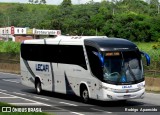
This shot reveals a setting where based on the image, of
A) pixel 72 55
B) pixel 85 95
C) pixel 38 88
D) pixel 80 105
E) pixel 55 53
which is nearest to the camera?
pixel 80 105

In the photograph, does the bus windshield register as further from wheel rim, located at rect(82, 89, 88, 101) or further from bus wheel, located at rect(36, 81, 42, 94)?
bus wheel, located at rect(36, 81, 42, 94)

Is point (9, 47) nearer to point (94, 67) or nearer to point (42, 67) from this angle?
point (42, 67)

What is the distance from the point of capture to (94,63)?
20953 mm

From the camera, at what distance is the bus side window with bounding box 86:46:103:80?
67.4 ft

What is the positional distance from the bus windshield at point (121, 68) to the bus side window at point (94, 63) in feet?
0.88

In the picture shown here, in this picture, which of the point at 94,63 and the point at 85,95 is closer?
the point at 94,63

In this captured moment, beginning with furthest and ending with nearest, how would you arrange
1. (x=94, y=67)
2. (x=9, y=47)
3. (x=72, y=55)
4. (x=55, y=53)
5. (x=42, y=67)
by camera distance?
1. (x=9, y=47)
2. (x=42, y=67)
3. (x=55, y=53)
4. (x=72, y=55)
5. (x=94, y=67)

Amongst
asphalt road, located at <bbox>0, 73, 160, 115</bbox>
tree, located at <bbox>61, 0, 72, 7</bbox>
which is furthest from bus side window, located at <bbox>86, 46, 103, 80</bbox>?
tree, located at <bbox>61, 0, 72, 7</bbox>

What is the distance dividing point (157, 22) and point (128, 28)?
6.14 m

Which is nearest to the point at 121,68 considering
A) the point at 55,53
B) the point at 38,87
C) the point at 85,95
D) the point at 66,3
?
the point at 85,95

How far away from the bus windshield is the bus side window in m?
0.27

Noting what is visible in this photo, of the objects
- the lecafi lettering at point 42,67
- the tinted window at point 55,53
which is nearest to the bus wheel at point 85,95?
the tinted window at point 55,53

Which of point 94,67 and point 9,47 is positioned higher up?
point 94,67

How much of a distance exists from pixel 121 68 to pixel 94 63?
4.08ft
